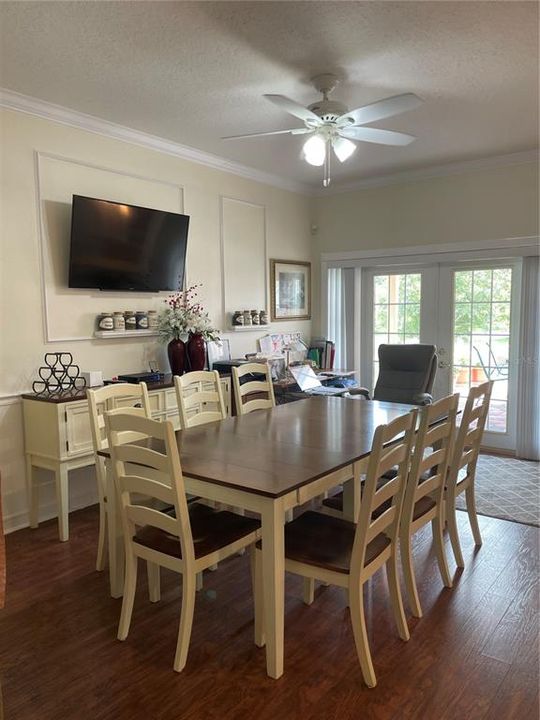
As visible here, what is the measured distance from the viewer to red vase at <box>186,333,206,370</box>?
434 cm

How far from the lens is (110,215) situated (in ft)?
12.7

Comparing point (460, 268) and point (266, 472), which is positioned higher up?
point (460, 268)

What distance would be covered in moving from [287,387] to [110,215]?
221 cm

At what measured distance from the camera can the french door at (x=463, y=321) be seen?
16.8ft

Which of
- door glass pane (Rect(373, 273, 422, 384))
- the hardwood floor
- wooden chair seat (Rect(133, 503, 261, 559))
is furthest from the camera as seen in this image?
door glass pane (Rect(373, 273, 422, 384))

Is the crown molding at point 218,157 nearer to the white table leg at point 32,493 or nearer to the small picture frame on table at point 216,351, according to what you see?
the small picture frame on table at point 216,351

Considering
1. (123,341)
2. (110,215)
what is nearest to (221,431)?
(123,341)

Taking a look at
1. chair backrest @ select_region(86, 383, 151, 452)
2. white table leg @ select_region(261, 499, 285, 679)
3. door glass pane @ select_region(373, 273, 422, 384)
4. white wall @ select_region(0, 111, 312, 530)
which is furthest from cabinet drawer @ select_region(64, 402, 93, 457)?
door glass pane @ select_region(373, 273, 422, 384)

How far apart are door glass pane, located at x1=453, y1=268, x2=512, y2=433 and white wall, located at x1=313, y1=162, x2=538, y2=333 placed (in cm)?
44

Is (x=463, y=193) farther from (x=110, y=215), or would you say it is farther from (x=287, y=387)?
(x=110, y=215)

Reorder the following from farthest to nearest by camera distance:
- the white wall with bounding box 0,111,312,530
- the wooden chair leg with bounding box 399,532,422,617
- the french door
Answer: the french door
the white wall with bounding box 0,111,312,530
the wooden chair leg with bounding box 399,532,422,617

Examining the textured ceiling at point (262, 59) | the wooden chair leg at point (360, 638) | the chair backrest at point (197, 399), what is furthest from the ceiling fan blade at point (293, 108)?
the wooden chair leg at point (360, 638)

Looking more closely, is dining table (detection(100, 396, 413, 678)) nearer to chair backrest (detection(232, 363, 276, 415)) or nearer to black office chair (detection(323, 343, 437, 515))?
chair backrest (detection(232, 363, 276, 415))

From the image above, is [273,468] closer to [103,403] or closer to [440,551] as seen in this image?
[440,551]
